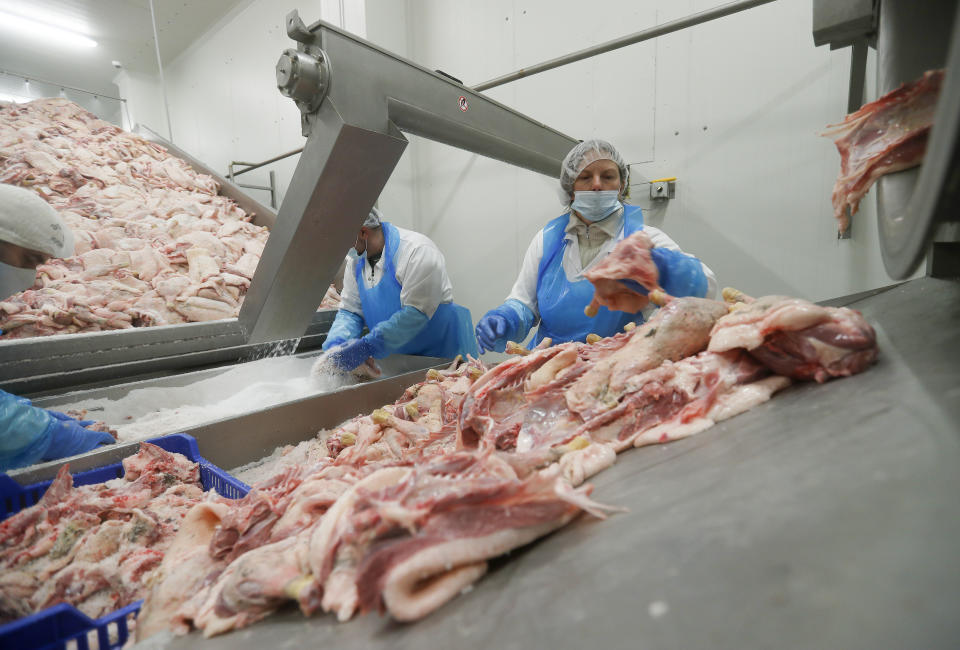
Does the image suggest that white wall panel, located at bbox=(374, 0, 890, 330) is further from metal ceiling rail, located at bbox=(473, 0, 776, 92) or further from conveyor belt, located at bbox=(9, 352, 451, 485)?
conveyor belt, located at bbox=(9, 352, 451, 485)

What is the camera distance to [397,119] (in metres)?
2.45

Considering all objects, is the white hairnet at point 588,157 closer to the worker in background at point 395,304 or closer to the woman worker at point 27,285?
the worker in background at point 395,304

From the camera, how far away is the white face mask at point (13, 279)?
9.53ft

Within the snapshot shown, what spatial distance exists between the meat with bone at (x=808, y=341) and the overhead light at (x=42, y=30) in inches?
462

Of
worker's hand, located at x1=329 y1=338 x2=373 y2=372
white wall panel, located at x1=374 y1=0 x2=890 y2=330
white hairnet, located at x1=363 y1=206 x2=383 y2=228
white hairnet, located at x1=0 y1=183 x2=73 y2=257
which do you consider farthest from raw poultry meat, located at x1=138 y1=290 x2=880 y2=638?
white wall panel, located at x1=374 y1=0 x2=890 y2=330

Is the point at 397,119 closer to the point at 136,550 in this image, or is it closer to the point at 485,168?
the point at 136,550

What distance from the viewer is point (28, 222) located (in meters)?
2.72

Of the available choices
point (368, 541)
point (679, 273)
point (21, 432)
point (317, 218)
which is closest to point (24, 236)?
point (21, 432)

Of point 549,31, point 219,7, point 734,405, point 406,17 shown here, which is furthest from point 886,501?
point 219,7

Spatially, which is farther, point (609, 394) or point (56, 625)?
point (609, 394)

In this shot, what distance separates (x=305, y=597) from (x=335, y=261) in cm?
→ 193

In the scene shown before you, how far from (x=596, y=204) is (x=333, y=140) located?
1.92m

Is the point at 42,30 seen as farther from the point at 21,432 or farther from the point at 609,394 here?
the point at 609,394

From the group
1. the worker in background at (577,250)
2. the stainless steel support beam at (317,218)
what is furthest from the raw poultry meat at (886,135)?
the stainless steel support beam at (317,218)
